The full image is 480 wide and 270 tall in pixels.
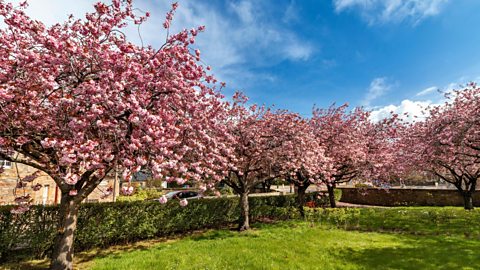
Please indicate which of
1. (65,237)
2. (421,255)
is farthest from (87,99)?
(421,255)

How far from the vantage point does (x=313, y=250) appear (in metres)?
9.19

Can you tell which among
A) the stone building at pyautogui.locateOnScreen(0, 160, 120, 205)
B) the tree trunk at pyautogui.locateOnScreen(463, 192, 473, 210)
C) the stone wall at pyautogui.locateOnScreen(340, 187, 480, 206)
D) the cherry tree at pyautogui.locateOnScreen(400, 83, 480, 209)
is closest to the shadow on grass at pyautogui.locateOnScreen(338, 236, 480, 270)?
the cherry tree at pyautogui.locateOnScreen(400, 83, 480, 209)

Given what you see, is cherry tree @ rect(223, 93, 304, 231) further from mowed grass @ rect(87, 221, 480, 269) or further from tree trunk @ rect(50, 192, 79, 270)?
tree trunk @ rect(50, 192, 79, 270)

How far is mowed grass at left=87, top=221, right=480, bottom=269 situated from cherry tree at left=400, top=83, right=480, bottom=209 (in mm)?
4368

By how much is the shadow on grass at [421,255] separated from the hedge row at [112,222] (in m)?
7.13

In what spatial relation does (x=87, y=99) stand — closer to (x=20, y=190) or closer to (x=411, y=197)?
(x=20, y=190)

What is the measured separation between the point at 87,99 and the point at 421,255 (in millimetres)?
11060

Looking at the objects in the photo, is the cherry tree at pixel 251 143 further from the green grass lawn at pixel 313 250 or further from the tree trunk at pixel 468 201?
the tree trunk at pixel 468 201

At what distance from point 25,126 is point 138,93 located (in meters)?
2.65

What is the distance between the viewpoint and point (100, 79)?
6219 mm

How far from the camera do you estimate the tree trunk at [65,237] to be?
23.8ft

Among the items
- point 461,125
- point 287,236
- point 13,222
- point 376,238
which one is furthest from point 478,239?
point 13,222

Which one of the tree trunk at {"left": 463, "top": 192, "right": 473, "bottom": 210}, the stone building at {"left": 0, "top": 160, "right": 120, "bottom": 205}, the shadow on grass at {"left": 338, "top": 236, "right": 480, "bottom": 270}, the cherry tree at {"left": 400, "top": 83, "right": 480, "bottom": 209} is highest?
the cherry tree at {"left": 400, "top": 83, "right": 480, "bottom": 209}

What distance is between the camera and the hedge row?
8.49m
